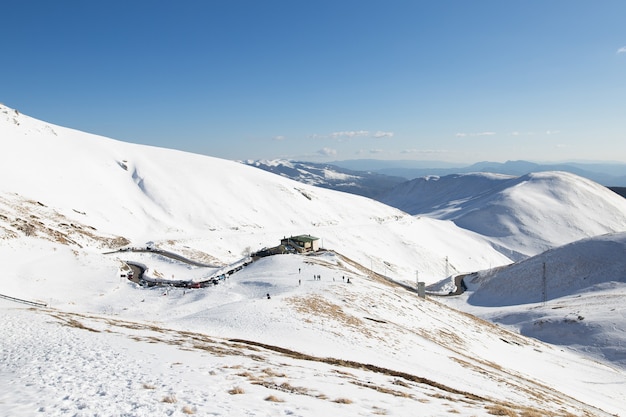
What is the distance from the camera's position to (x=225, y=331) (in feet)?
90.7

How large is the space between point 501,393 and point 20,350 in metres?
24.2

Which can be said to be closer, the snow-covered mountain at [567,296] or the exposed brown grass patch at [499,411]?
the exposed brown grass patch at [499,411]

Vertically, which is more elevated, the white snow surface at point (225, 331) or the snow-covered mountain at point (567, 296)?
the white snow surface at point (225, 331)

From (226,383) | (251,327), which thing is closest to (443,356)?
(251,327)

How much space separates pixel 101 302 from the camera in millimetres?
44156

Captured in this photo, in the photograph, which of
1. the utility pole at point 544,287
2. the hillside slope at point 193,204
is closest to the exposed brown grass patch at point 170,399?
the utility pole at point 544,287

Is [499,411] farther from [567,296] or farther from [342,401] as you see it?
[567,296]

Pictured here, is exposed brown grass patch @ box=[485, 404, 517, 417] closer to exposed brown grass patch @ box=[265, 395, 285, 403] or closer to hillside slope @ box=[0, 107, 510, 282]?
exposed brown grass patch @ box=[265, 395, 285, 403]

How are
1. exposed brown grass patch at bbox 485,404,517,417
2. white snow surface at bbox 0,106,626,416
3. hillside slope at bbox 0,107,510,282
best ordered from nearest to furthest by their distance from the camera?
white snow surface at bbox 0,106,626,416 → exposed brown grass patch at bbox 485,404,517,417 → hillside slope at bbox 0,107,510,282

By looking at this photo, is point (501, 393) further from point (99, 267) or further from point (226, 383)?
point (99, 267)

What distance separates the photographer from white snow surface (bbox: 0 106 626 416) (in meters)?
12.8

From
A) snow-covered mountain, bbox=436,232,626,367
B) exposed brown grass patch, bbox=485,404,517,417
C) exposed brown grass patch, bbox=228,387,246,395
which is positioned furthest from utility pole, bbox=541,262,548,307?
exposed brown grass patch, bbox=228,387,246,395

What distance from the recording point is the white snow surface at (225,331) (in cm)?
1282

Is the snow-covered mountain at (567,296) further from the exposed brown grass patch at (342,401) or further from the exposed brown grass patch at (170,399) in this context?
the exposed brown grass patch at (170,399)
